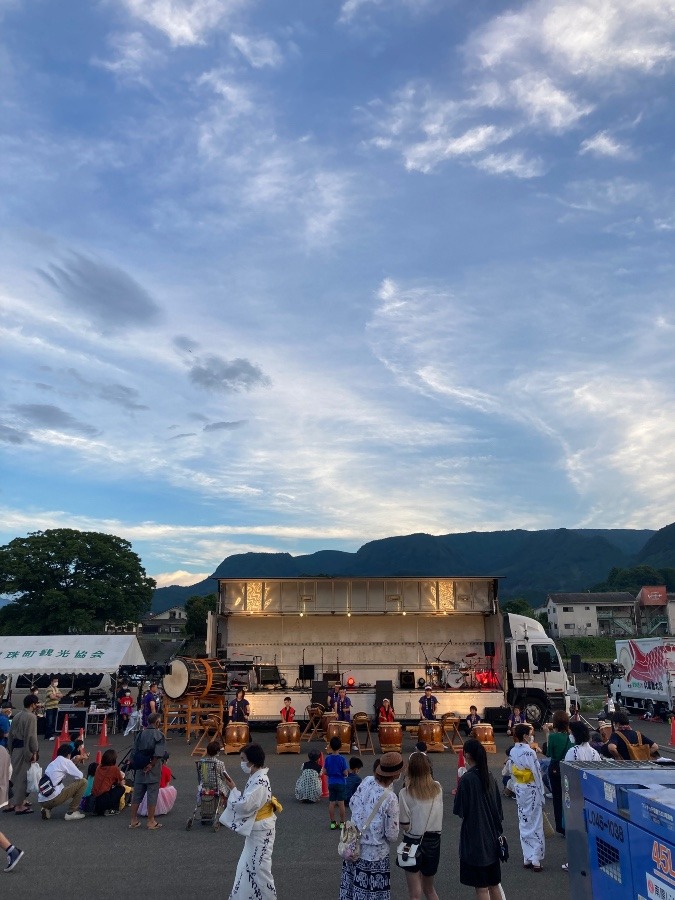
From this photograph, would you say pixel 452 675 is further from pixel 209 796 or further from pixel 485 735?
pixel 209 796

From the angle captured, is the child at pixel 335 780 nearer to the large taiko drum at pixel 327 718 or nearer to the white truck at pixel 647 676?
the large taiko drum at pixel 327 718

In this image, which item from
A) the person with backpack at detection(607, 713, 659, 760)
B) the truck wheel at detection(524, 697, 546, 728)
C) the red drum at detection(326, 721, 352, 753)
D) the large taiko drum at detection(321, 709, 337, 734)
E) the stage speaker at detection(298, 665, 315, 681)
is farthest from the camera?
the stage speaker at detection(298, 665, 315, 681)

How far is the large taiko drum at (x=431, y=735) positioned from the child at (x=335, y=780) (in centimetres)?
797

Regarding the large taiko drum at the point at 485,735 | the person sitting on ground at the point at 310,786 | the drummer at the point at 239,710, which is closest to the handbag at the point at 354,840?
the person sitting on ground at the point at 310,786

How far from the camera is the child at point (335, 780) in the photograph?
29.9 feet

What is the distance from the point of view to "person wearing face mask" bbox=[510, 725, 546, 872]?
23.4 ft

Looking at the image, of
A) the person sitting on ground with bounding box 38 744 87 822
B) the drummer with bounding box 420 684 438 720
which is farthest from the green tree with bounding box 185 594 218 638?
the person sitting on ground with bounding box 38 744 87 822

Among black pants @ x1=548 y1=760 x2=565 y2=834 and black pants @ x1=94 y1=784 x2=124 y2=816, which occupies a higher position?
black pants @ x1=548 y1=760 x2=565 y2=834

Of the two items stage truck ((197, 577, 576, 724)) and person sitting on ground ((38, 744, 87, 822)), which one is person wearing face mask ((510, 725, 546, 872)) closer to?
person sitting on ground ((38, 744, 87, 822))

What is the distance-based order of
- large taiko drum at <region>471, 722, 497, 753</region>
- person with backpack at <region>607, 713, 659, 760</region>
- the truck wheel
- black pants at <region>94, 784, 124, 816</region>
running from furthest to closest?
the truck wheel < large taiko drum at <region>471, 722, 497, 753</region> < black pants at <region>94, 784, 124, 816</region> < person with backpack at <region>607, 713, 659, 760</region>

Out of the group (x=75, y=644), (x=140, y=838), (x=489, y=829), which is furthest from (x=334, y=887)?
(x=75, y=644)

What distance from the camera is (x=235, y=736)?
55.3 feet

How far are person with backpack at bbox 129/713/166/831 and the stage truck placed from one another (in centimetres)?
1206

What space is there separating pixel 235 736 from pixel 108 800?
7216 mm
